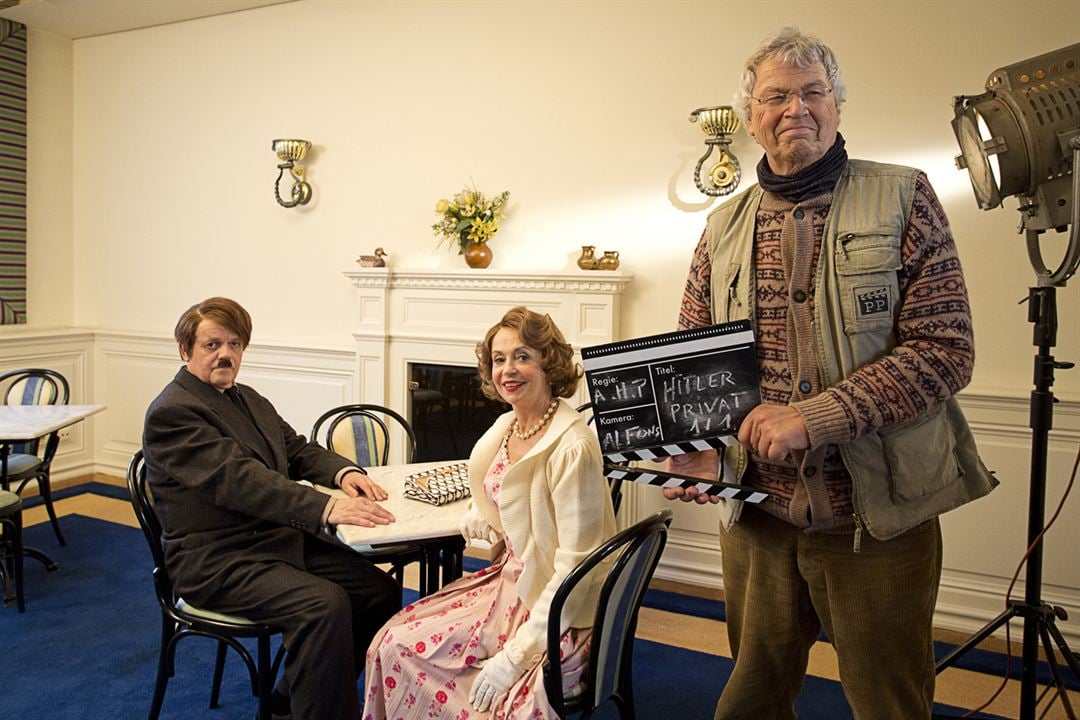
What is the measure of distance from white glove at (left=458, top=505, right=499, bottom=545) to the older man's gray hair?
1.19 meters

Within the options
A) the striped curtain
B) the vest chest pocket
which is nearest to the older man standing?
the vest chest pocket

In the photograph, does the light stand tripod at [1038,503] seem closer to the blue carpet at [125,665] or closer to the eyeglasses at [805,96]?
the blue carpet at [125,665]

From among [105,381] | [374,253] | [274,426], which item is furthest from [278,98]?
[274,426]

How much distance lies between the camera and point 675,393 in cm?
143

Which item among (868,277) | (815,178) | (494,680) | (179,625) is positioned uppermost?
(815,178)

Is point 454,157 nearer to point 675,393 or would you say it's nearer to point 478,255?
point 478,255

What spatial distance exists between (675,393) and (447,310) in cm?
269

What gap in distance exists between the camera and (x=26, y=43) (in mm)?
5004

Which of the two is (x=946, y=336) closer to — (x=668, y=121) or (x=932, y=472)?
(x=932, y=472)

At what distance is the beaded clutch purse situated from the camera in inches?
90.4

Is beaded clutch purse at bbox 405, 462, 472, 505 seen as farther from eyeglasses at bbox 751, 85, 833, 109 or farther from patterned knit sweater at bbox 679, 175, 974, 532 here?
eyeglasses at bbox 751, 85, 833, 109

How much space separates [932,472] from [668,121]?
2.55 meters

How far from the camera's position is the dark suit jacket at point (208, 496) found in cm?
211

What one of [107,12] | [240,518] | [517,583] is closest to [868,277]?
[517,583]
